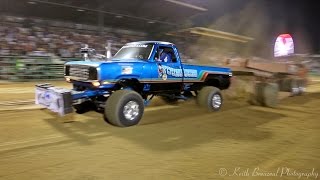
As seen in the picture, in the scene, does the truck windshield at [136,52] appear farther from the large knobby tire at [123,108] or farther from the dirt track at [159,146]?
the dirt track at [159,146]

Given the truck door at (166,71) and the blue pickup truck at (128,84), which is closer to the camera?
the blue pickup truck at (128,84)

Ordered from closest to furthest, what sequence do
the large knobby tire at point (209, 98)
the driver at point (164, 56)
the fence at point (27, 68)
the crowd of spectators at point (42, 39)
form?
the driver at point (164, 56), the large knobby tire at point (209, 98), the fence at point (27, 68), the crowd of spectators at point (42, 39)

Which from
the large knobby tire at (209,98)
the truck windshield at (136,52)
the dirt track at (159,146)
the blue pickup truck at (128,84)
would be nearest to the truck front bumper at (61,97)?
the blue pickup truck at (128,84)

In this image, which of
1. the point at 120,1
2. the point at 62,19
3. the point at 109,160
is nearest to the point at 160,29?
the point at 120,1

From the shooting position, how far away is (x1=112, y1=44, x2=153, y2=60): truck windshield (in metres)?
8.04

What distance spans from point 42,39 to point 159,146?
19246 mm

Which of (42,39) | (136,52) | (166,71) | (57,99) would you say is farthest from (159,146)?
(42,39)

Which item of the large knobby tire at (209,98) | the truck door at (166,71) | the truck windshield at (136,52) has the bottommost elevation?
the large knobby tire at (209,98)

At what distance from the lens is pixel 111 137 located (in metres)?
6.30

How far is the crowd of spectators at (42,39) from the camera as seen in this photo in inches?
798

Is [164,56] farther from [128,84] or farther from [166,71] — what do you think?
[128,84]

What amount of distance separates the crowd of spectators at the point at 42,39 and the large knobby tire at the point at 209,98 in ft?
44.6

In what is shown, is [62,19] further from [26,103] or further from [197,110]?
[197,110]

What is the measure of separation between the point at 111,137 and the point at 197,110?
12.4 feet
